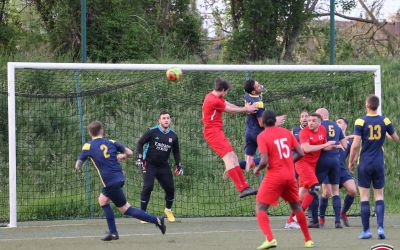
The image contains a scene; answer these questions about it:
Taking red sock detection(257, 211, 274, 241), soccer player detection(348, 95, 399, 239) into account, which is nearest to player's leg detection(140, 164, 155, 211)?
soccer player detection(348, 95, 399, 239)

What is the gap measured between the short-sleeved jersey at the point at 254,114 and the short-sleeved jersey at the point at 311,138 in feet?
2.40

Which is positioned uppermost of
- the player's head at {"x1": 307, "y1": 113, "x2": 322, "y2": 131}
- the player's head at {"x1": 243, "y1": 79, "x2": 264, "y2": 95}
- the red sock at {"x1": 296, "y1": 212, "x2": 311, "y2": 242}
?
the player's head at {"x1": 243, "y1": 79, "x2": 264, "y2": 95}

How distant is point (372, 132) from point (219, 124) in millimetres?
2396

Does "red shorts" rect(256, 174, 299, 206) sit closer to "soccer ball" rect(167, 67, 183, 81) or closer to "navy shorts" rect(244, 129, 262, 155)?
"navy shorts" rect(244, 129, 262, 155)

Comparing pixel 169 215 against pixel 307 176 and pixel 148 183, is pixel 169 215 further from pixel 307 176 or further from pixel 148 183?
pixel 307 176

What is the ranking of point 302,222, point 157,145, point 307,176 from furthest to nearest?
point 157,145 → point 307,176 → point 302,222

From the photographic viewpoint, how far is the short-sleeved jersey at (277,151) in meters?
10.4

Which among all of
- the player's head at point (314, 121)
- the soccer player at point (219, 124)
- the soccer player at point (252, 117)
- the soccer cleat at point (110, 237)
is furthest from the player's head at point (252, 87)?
the soccer cleat at point (110, 237)

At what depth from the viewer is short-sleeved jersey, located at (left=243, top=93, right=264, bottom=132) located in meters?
12.7

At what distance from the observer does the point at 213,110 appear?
498 inches

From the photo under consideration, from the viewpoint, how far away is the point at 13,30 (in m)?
22.1

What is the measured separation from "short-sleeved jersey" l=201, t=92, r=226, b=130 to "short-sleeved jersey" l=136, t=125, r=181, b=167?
1892 millimetres

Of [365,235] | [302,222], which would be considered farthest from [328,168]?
[302,222]

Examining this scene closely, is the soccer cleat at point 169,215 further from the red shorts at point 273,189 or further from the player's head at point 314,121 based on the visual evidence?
the red shorts at point 273,189
